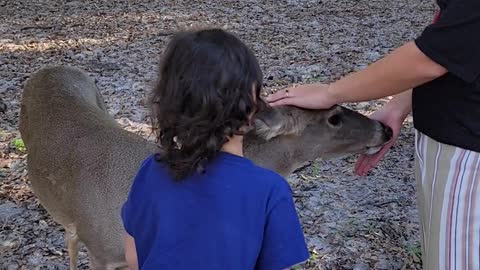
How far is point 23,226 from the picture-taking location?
4438 millimetres

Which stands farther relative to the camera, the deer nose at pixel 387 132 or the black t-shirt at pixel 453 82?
the deer nose at pixel 387 132

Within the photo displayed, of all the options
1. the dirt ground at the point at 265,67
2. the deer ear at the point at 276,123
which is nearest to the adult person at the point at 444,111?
the deer ear at the point at 276,123

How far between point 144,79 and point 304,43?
200cm

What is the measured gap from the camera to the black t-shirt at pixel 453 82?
202 cm

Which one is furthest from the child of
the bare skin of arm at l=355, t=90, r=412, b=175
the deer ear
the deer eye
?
the deer eye

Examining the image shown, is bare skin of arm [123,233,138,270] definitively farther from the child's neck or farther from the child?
the child's neck

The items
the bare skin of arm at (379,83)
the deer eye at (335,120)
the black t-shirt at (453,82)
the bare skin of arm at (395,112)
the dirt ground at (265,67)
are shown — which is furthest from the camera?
the dirt ground at (265,67)

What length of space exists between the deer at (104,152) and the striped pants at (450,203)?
2.47 ft

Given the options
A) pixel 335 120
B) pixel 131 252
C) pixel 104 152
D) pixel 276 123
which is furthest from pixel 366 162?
pixel 131 252

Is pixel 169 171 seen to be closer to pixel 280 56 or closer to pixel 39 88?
pixel 39 88

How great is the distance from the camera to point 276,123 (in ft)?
9.66

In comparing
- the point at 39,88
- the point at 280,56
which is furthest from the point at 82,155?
the point at 280,56

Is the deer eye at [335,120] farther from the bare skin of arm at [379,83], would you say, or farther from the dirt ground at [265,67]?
the dirt ground at [265,67]

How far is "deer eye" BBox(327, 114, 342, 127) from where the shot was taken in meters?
3.44
